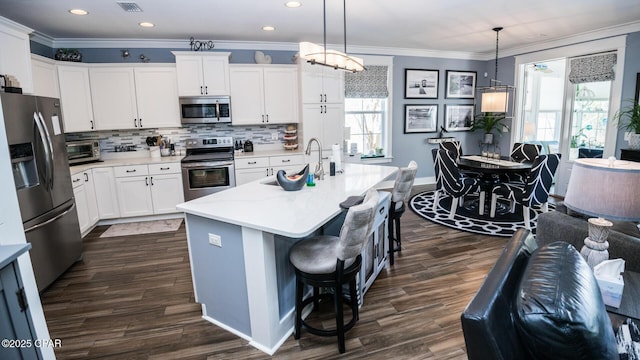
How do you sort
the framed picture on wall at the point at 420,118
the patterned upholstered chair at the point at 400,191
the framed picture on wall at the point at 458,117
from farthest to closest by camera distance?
the framed picture on wall at the point at 458,117
the framed picture on wall at the point at 420,118
the patterned upholstered chair at the point at 400,191

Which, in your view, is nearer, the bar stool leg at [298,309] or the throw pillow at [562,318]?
the throw pillow at [562,318]

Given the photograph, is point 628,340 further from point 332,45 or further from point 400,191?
point 332,45

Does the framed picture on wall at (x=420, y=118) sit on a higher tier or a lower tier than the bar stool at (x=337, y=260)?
higher

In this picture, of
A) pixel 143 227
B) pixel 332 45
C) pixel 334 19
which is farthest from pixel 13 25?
pixel 332 45

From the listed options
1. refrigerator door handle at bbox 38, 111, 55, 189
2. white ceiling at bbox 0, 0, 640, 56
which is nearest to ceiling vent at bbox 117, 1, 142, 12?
white ceiling at bbox 0, 0, 640, 56

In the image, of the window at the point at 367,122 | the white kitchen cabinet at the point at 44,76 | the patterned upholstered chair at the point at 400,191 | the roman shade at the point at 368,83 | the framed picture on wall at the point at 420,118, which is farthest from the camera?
the framed picture on wall at the point at 420,118

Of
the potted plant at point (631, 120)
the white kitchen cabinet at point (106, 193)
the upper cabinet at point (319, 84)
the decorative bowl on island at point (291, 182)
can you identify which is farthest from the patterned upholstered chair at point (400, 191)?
the white kitchen cabinet at point (106, 193)

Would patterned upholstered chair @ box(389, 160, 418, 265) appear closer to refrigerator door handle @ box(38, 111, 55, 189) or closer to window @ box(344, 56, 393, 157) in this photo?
window @ box(344, 56, 393, 157)

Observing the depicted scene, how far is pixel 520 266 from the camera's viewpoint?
1.52 metres

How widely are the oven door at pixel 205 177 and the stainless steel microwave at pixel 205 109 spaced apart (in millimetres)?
702

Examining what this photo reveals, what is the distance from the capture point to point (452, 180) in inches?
180

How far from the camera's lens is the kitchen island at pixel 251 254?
201 cm

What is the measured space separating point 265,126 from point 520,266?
468cm

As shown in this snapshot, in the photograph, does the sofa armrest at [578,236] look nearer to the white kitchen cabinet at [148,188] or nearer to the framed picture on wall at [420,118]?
the framed picture on wall at [420,118]
